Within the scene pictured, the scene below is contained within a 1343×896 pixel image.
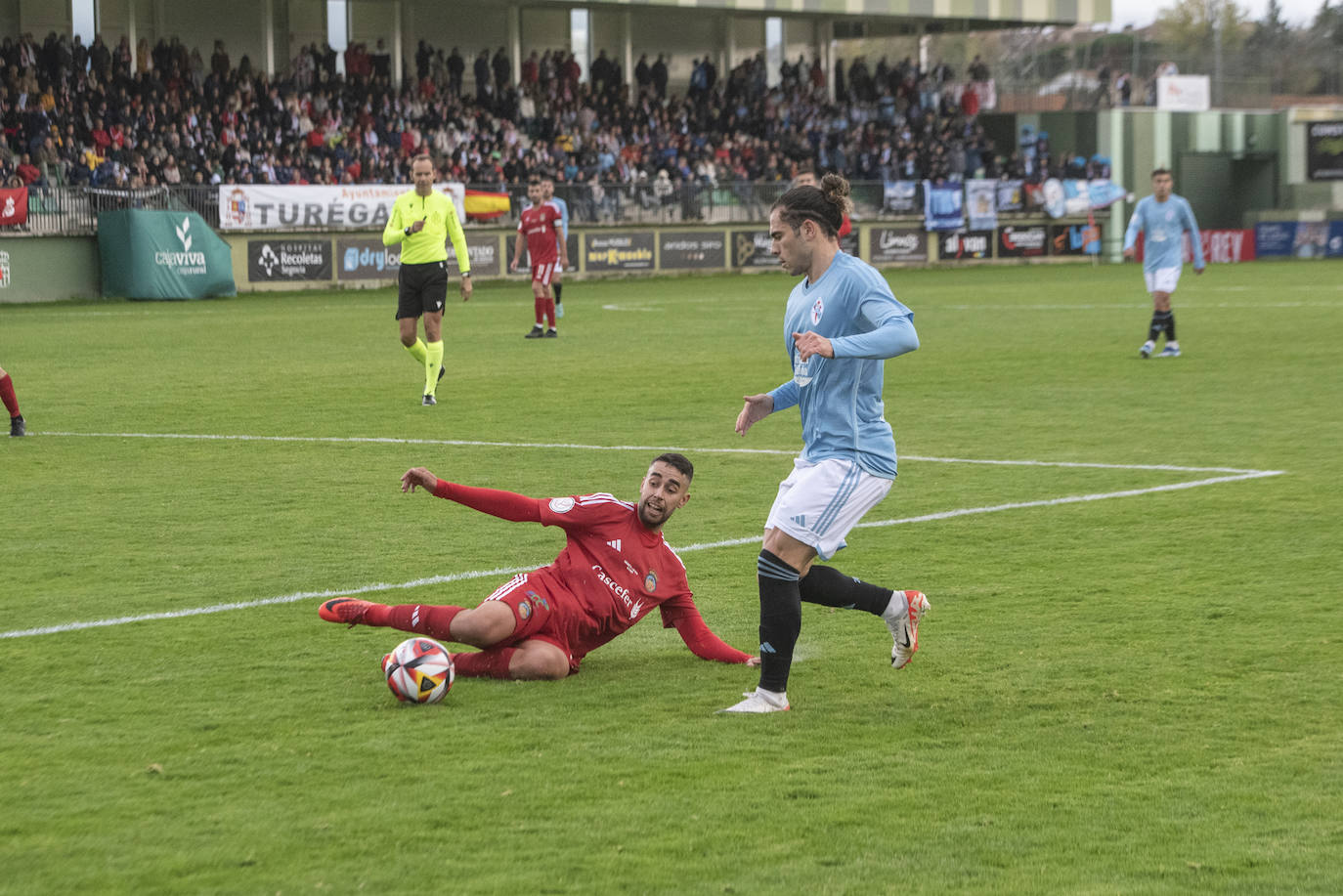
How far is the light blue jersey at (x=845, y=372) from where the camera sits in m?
5.46

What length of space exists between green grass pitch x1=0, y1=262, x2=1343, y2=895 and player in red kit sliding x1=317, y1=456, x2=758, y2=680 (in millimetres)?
149

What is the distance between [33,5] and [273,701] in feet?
122

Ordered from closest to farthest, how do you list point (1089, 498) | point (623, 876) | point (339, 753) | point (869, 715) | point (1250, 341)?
point (623, 876) < point (339, 753) < point (869, 715) < point (1089, 498) < point (1250, 341)

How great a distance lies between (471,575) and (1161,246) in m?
13.4

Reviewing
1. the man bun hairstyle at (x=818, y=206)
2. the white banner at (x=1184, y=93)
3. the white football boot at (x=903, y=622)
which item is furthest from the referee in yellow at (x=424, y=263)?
the white banner at (x=1184, y=93)

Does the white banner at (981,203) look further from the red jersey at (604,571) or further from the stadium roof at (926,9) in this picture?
the red jersey at (604,571)

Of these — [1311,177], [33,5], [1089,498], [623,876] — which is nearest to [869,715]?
[623,876]

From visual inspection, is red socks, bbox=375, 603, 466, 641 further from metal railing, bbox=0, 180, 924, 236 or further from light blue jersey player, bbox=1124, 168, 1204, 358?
metal railing, bbox=0, 180, 924, 236

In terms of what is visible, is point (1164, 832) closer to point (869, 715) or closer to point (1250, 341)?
point (869, 715)

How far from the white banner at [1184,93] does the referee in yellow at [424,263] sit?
45.7 metres

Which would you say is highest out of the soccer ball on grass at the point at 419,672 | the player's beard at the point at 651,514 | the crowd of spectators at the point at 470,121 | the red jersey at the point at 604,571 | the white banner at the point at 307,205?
the crowd of spectators at the point at 470,121

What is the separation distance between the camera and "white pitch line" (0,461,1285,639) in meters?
6.56

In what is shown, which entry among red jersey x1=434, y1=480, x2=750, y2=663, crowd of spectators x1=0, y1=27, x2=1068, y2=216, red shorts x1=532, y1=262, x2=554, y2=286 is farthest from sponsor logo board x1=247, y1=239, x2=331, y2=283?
red jersey x1=434, y1=480, x2=750, y2=663

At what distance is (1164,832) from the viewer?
4.18 m
